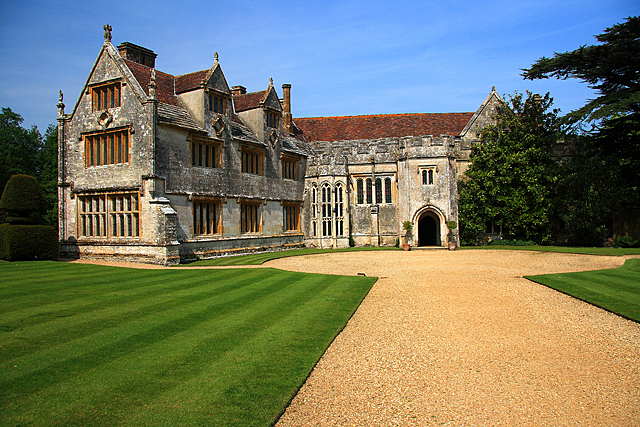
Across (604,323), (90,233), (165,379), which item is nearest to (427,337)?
(604,323)

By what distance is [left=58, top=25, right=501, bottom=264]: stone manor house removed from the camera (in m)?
18.7

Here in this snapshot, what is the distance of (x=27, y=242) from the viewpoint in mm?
17484

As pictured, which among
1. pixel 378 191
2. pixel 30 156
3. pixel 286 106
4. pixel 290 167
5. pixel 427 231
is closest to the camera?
pixel 290 167

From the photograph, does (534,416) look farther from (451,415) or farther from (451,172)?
(451,172)

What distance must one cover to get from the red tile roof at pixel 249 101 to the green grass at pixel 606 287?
18738 millimetres

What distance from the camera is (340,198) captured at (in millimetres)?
29109

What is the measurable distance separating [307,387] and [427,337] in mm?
3086

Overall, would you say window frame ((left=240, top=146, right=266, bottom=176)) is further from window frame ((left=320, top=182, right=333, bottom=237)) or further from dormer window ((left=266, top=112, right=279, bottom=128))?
window frame ((left=320, top=182, right=333, bottom=237))

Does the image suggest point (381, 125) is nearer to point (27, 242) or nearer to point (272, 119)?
point (272, 119)

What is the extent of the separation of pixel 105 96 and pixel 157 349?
58.8ft

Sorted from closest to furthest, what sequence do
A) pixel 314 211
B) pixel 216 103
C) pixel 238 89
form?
pixel 216 103, pixel 314 211, pixel 238 89

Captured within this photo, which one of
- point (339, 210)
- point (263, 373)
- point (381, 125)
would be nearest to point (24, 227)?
point (263, 373)

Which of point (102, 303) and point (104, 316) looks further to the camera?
point (102, 303)

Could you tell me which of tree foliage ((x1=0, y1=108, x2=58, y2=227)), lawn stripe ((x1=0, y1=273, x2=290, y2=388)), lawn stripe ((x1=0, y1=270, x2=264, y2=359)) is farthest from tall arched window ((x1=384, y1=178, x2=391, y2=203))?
tree foliage ((x1=0, y1=108, x2=58, y2=227))
